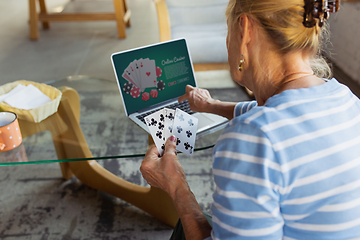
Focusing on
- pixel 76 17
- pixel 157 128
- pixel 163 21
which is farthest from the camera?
pixel 76 17

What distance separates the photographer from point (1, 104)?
5.03 feet

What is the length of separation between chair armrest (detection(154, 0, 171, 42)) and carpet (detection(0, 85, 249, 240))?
0.82 meters

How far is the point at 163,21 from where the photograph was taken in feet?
9.23

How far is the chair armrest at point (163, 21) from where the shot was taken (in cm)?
266

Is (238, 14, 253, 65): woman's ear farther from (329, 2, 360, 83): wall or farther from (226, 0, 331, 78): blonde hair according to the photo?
(329, 2, 360, 83): wall

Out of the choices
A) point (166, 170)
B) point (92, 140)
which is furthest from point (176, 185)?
point (92, 140)

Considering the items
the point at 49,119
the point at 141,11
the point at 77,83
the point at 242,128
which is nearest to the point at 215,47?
the point at 77,83

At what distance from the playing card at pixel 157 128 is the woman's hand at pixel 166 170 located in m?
0.02

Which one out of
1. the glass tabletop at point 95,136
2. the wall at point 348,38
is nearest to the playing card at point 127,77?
the glass tabletop at point 95,136

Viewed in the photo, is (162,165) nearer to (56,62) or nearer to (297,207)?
(297,207)

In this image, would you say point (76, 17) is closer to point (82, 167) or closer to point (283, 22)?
point (82, 167)

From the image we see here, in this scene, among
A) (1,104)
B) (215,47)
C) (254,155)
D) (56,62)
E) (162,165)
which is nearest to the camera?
(254,155)

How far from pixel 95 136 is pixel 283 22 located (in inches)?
40.0

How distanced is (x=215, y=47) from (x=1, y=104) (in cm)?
169
